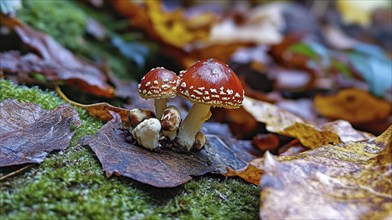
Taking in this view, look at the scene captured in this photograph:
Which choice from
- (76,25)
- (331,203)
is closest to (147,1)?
(76,25)

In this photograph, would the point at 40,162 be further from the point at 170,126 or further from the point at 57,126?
the point at 170,126

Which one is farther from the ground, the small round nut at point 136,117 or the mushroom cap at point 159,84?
the mushroom cap at point 159,84

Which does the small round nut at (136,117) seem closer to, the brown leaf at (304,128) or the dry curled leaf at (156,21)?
the brown leaf at (304,128)

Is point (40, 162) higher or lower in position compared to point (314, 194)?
lower

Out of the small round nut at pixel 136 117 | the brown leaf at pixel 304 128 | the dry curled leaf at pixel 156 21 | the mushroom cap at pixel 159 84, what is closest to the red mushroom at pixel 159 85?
the mushroom cap at pixel 159 84

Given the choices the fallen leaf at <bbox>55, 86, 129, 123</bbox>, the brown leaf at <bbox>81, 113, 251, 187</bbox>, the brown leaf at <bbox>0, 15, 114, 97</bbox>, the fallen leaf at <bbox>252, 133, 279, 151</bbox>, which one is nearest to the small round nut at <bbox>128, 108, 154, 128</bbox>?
the brown leaf at <bbox>81, 113, 251, 187</bbox>

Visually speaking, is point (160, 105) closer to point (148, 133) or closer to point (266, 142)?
point (148, 133)

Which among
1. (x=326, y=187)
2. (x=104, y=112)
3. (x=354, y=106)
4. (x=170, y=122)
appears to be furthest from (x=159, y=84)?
(x=354, y=106)
